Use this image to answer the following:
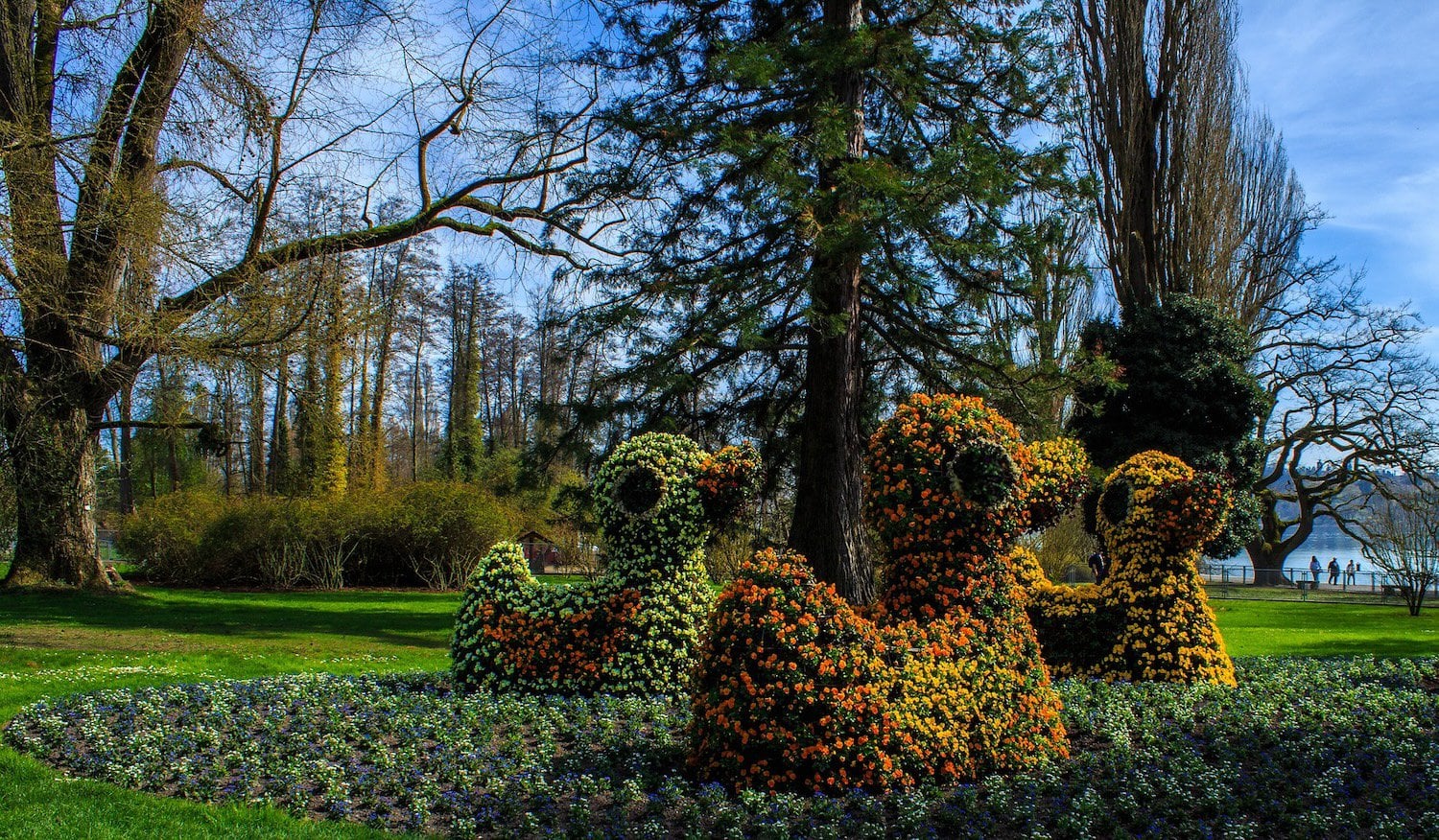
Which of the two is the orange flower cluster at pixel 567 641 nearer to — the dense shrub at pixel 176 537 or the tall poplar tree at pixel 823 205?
the tall poplar tree at pixel 823 205

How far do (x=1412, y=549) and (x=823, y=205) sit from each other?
64.8ft

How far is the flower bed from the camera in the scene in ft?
14.3

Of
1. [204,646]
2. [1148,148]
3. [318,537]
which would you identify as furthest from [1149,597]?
[318,537]

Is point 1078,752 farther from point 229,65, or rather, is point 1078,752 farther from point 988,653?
point 229,65

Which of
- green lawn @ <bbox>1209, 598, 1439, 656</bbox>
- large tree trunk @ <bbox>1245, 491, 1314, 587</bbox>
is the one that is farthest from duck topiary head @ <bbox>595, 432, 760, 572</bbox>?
large tree trunk @ <bbox>1245, 491, 1314, 587</bbox>

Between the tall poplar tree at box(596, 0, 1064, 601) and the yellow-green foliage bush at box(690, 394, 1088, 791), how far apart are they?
397cm

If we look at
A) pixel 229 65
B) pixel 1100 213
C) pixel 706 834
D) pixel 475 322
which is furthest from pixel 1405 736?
pixel 475 322

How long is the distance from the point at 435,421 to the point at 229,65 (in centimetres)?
3699

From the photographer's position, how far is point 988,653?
17.5 ft

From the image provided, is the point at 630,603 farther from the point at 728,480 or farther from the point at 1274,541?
the point at 1274,541

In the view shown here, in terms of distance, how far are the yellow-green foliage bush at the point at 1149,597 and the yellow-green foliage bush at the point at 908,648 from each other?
2.19 m

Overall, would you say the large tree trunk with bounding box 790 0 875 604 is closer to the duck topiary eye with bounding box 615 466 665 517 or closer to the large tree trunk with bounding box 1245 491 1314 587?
the duck topiary eye with bounding box 615 466 665 517

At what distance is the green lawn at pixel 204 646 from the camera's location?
4371mm

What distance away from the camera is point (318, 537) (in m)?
20.1
